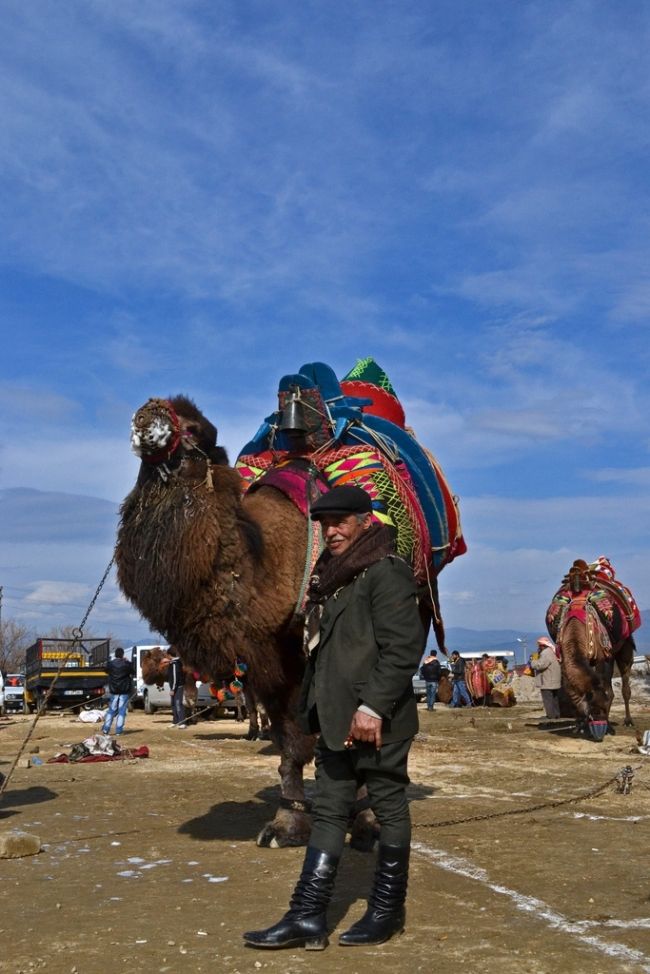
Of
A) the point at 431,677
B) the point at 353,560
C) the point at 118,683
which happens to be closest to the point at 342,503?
the point at 353,560

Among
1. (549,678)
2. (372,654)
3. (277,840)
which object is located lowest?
(277,840)

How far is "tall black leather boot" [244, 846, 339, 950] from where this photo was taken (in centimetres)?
433

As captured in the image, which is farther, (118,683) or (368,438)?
(118,683)

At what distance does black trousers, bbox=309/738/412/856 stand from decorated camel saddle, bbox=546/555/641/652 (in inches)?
414

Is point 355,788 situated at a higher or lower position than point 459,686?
lower

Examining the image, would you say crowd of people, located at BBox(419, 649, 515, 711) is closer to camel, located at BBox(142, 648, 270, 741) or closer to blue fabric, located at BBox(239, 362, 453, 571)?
camel, located at BBox(142, 648, 270, 741)

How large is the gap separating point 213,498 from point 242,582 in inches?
21.9

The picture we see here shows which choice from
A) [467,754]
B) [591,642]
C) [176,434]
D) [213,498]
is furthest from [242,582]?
[591,642]

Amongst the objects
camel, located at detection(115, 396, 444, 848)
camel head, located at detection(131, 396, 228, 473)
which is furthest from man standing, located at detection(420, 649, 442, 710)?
camel head, located at detection(131, 396, 228, 473)

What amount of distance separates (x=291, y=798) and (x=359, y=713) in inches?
99.0

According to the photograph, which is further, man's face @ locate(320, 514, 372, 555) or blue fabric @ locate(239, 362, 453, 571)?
blue fabric @ locate(239, 362, 453, 571)

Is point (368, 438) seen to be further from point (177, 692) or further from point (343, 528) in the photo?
point (177, 692)

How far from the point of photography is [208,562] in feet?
19.9

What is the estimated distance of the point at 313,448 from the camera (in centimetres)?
767
